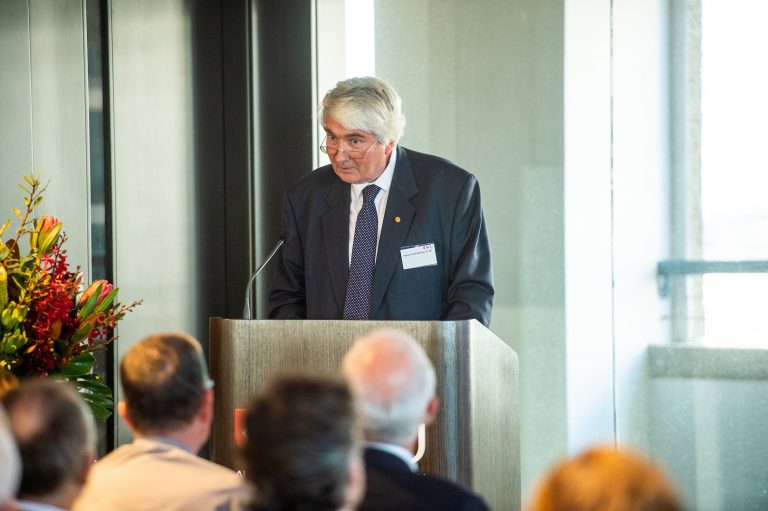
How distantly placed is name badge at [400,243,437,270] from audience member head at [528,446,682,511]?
2.23 meters

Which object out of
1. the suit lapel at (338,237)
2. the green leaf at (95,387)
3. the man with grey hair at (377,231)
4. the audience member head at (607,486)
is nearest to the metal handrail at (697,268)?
the man with grey hair at (377,231)

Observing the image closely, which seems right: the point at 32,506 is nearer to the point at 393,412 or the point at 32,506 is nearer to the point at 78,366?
the point at 393,412

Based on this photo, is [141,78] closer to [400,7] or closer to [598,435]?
[400,7]

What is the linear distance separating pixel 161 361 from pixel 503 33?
12.5ft

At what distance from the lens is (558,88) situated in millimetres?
5570

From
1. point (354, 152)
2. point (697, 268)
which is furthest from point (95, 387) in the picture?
point (697, 268)

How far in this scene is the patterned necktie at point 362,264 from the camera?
3693 millimetres

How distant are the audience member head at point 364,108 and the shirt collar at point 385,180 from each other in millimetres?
70

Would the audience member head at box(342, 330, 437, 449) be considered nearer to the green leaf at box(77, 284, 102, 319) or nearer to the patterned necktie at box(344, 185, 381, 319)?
the green leaf at box(77, 284, 102, 319)

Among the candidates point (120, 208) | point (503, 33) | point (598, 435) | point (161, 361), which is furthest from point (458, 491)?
point (503, 33)

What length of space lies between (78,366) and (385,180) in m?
1.17

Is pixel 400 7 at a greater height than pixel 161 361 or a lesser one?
greater

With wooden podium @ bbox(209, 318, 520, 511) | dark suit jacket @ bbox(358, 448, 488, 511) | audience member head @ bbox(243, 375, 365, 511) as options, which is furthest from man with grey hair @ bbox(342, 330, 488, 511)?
wooden podium @ bbox(209, 318, 520, 511)

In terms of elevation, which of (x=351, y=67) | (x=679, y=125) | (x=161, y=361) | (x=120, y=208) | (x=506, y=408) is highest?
(x=351, y=67)
